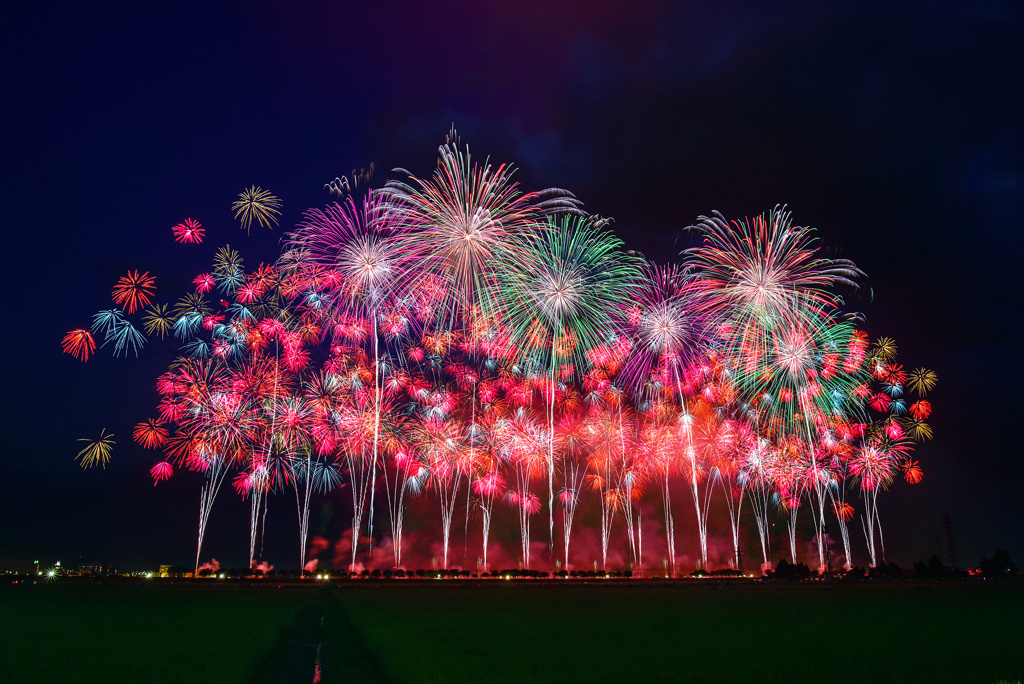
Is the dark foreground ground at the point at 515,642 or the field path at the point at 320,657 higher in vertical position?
the dark foreground ground at the point at 515,642

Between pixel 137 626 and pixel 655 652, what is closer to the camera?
pixel 655 652

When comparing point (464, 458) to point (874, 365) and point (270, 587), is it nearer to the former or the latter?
point (270, 587)

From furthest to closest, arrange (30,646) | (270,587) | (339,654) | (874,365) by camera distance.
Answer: (874,365)
(270,587)
(339,654)
(30,646)

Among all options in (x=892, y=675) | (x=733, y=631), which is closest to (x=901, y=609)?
(x=733, y=631)

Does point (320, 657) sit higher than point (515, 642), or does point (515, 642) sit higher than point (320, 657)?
point (515, 642)

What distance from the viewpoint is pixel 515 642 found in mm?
21672

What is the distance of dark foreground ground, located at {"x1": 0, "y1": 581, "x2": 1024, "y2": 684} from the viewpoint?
16641 millimetres

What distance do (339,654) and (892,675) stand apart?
16968 mm

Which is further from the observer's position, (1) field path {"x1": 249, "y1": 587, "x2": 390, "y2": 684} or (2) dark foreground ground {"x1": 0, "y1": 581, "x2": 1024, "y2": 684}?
(1) field path {"x1": 249, "y1": 587, "x2": 390, "y2": 684}

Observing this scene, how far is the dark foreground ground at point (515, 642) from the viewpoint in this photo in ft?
54.6

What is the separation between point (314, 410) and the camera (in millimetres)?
62781

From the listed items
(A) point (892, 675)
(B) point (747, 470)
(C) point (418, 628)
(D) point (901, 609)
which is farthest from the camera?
(B) point (747, 470)

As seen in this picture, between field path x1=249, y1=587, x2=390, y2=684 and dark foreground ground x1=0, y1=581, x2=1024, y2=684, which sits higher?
dark foreground ground x1=0, y1=581, x2=1024, y2=684

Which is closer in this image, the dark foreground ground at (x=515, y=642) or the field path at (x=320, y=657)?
the dark foreground ground at (x=515, y=642)
